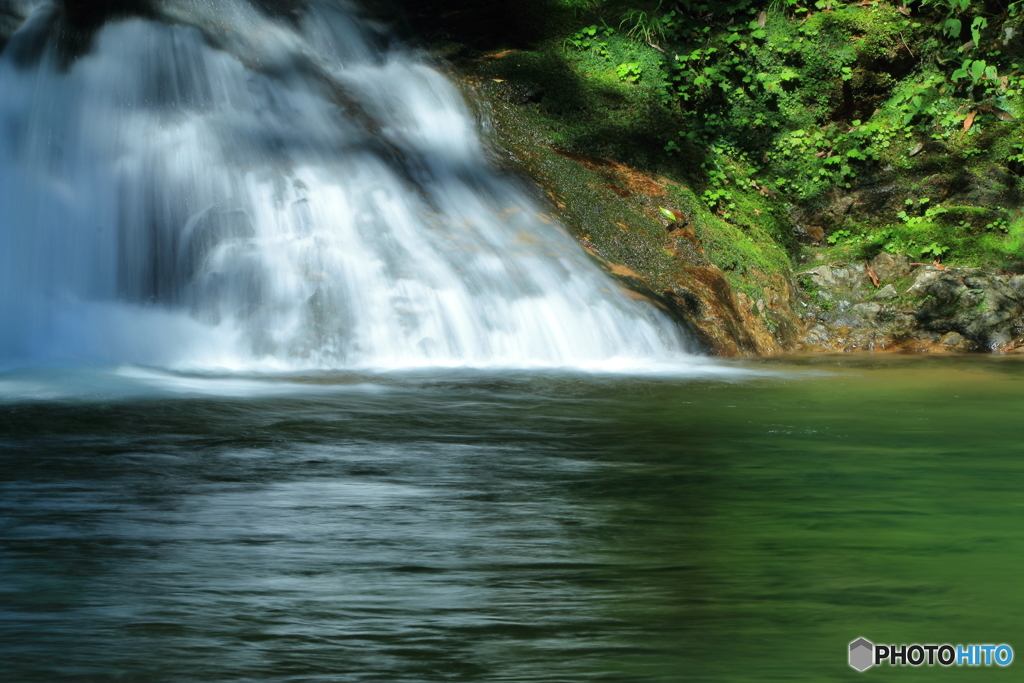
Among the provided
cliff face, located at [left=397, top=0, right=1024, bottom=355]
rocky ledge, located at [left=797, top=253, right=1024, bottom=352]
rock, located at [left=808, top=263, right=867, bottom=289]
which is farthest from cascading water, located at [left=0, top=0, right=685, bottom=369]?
rock, located at [left=808, top=263, right=867, bottom=289]

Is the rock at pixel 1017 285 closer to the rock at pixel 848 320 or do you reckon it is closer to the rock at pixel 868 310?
the rock at pixel 868 310

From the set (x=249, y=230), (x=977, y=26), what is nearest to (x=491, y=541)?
(x=249, y=230)

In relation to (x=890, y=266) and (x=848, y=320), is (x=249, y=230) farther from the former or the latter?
(x=890, y=266)

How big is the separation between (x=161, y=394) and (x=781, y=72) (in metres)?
8.45

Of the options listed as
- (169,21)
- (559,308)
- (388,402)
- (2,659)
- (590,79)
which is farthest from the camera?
(590,79)

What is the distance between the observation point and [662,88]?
38.1 feet

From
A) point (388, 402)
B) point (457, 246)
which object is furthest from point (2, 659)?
point (457, 246)

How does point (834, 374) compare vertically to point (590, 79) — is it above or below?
below

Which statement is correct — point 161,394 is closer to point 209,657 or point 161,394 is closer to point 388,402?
point 388,402

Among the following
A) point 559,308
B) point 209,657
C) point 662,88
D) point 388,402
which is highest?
point 662,88

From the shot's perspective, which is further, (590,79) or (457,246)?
(590,79)
